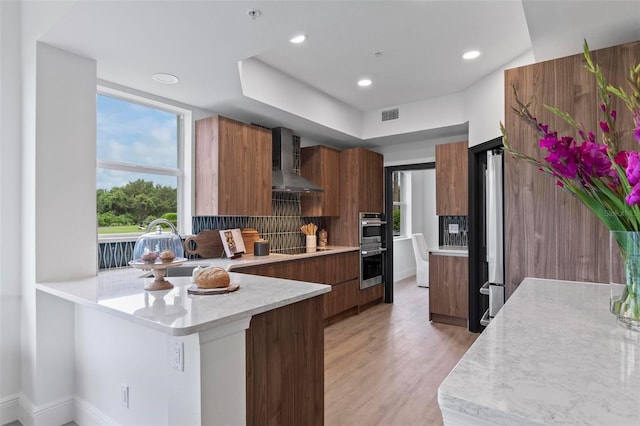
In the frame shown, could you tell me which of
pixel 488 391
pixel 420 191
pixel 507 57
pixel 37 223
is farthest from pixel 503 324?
pixel 420 191

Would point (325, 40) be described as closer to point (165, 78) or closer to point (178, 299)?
point (165, 78)

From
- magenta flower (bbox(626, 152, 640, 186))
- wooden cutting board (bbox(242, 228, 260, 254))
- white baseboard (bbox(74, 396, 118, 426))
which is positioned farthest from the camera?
wooden cutting board (bbox(242, 228, 260, 254))

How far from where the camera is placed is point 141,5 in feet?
6.04

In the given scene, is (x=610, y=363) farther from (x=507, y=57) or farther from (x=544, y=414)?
(x=507, y=57)

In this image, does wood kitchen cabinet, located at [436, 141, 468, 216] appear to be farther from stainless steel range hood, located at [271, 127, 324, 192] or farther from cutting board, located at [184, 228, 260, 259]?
cutting board, located at [184, 228, 260, 259]

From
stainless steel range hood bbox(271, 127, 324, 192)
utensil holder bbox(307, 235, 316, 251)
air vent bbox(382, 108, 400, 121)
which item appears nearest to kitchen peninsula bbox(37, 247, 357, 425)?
stainless steel range hood bbox(271, 127, 324, 192)

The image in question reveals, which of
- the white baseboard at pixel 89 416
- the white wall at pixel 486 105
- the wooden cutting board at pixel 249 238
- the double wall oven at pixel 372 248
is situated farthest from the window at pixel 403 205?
the white baseboard at pixel 89 416

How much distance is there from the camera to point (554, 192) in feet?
A: 6.44

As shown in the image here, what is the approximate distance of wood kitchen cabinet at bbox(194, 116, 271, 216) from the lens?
135 inches

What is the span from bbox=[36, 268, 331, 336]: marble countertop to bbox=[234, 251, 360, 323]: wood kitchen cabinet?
1340 mm

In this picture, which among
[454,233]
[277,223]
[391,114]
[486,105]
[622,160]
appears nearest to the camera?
[622,160]

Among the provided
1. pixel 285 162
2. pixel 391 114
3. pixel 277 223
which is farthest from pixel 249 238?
pixel 391 114

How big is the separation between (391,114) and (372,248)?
1956mm

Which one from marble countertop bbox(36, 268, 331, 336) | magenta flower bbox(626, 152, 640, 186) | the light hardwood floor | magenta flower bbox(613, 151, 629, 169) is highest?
magenta flower bbox(613, 151, 629, 169)
